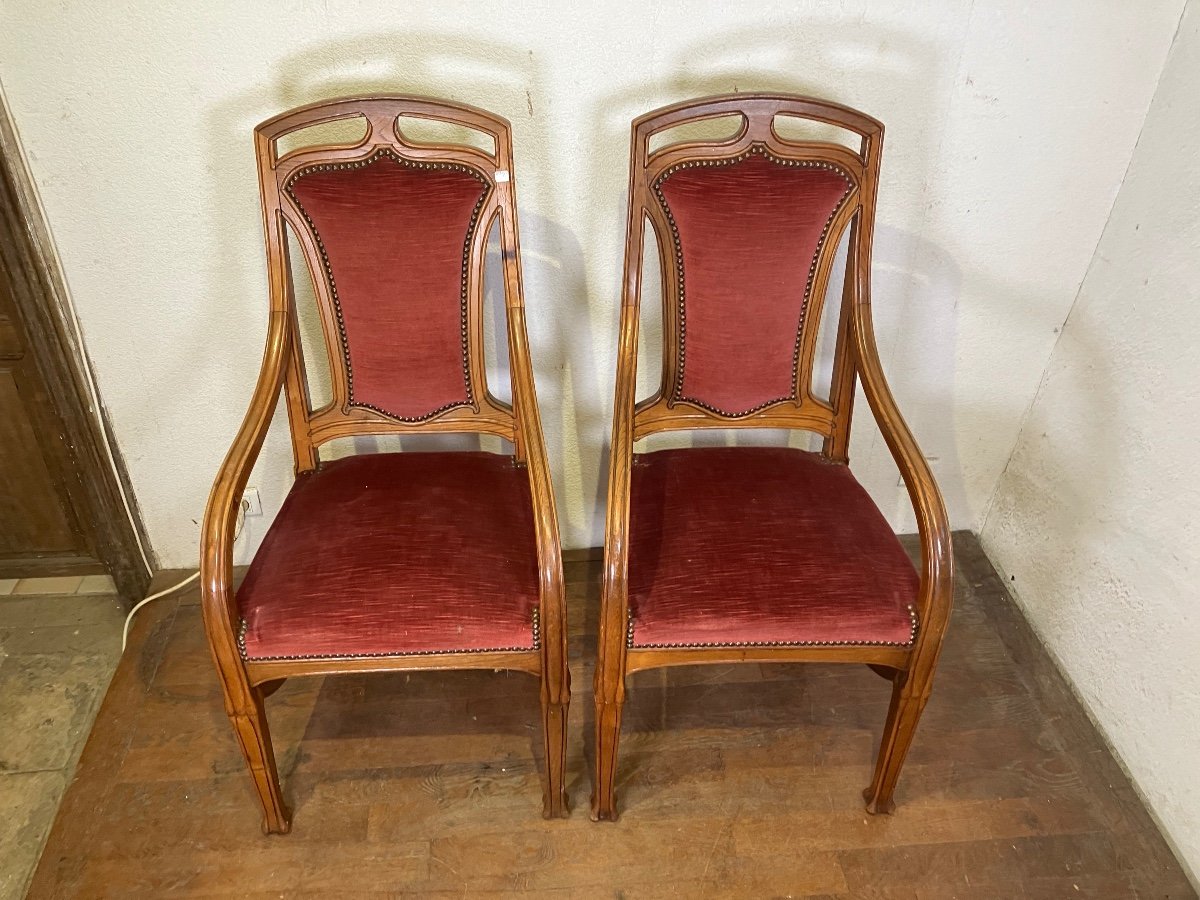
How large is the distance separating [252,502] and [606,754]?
1.06m

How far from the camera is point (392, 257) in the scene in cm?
142

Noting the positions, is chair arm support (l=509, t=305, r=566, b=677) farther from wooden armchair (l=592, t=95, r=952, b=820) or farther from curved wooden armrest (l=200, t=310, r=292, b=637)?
curved wooden armrest (l=200, t=310, r=292, b=637)

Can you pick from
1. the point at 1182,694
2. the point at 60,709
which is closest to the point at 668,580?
the point at 1182,694

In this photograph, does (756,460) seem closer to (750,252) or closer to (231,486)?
(750,252)

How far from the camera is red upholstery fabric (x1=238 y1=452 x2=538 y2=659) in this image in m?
1.25

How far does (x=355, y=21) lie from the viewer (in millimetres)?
1428

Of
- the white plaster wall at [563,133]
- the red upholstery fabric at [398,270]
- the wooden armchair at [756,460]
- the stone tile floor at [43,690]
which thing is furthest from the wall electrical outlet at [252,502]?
the wooden armchair at [756,460]

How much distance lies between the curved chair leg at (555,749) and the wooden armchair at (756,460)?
0.06m

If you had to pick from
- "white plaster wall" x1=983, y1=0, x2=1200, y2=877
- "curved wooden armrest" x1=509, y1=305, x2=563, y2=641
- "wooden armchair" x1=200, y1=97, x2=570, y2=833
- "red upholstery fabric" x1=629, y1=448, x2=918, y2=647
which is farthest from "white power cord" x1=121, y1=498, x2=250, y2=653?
"white plaster wall" x1=983, y1=0, x2=1200, y2=877

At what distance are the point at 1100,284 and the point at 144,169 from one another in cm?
190

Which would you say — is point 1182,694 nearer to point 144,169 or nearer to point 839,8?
point 839,8

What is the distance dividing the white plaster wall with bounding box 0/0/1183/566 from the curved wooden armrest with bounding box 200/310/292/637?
339mm

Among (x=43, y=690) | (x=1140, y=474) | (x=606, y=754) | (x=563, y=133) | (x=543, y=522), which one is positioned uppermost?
(x=563, y=133)

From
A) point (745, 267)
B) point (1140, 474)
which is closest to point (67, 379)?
point (745, 267)
